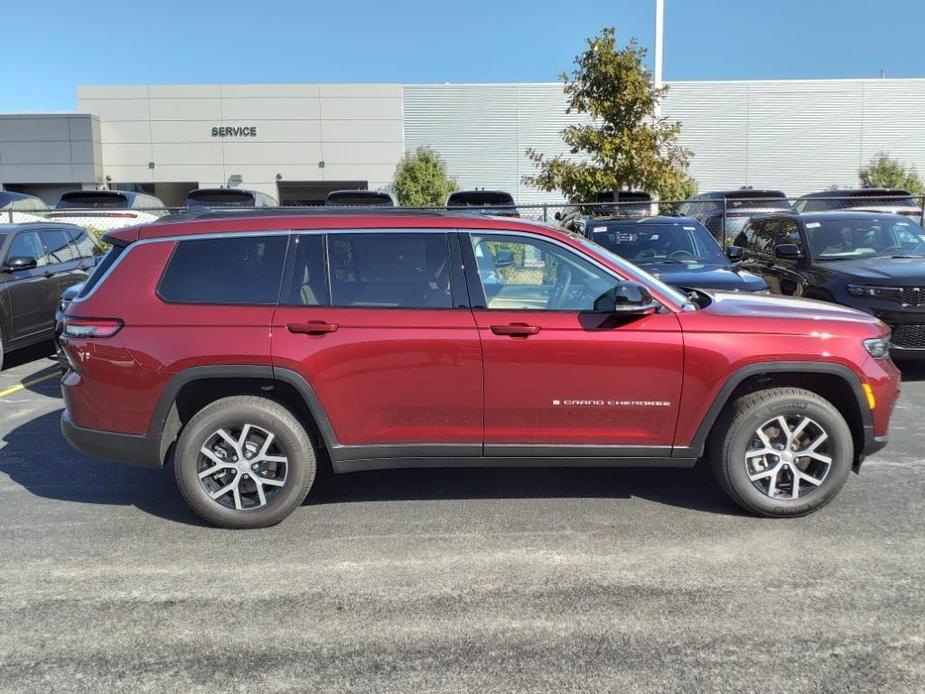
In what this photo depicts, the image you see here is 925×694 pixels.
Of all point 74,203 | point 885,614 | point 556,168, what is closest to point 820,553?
point 885,614

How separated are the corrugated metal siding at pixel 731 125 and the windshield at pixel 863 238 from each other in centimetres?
2789

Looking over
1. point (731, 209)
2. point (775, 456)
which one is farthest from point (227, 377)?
point (731, 209)

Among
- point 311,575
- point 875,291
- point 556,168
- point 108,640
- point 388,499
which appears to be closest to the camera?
point 108,640

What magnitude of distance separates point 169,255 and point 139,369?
2.16 feet

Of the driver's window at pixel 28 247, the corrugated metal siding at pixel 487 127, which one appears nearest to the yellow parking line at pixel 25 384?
the driver's window at pixel 28 247

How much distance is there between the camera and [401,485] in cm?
497

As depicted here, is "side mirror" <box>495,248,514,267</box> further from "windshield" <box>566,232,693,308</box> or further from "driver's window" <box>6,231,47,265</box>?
"driver's window" <box>6,231,47,265</box>

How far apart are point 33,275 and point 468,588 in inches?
303

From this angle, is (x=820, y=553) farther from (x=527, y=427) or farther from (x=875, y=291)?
(x=875, y=291)

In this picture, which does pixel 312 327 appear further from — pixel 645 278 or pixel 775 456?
pixel 775 456

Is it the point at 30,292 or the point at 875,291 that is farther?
the point at 30,292

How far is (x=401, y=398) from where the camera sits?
4.14 meters

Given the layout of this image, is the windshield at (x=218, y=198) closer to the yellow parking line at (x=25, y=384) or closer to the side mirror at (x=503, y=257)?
the yellow parking line at (x=25, y=384)

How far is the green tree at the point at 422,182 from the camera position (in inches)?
1319
